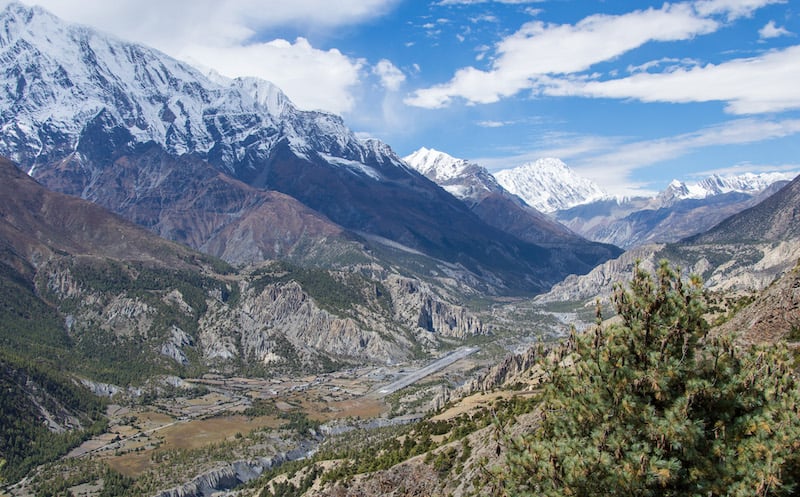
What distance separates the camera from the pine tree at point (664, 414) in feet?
75.7

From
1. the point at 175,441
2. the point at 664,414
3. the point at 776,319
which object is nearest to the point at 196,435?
the point at 175,441

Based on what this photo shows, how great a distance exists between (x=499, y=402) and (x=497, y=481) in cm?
6611

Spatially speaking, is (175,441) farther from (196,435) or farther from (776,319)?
(776,319)

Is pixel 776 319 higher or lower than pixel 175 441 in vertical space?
higher

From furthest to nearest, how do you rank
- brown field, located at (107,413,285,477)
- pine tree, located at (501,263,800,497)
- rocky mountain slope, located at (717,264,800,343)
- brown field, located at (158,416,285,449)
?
brown field, located at (158,416,285,449)
brown field, located at (107,413,285,477)
rocky mountain slope, located at (717,264,800,343)
pine tree, located at (501,263,800,497)

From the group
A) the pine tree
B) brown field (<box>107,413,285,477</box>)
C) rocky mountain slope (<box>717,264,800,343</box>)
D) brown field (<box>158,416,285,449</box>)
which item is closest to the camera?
the pine tree

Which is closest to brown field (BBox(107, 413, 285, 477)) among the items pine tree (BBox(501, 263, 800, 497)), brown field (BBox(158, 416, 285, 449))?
brown field (BBox(158, 416, 285, 449))

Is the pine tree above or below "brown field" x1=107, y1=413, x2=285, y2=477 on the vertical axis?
above

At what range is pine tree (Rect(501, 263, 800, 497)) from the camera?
2308cm

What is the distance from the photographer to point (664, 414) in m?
24.4

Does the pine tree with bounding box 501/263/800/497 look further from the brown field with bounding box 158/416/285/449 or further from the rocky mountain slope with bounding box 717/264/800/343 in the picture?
the brown field with bounding box 158/416/285/449

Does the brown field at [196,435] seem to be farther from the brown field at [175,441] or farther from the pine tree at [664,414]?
the pine tree at [664,414]

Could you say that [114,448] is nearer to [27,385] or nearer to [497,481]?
[27,385]

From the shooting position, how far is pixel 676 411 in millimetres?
23438
